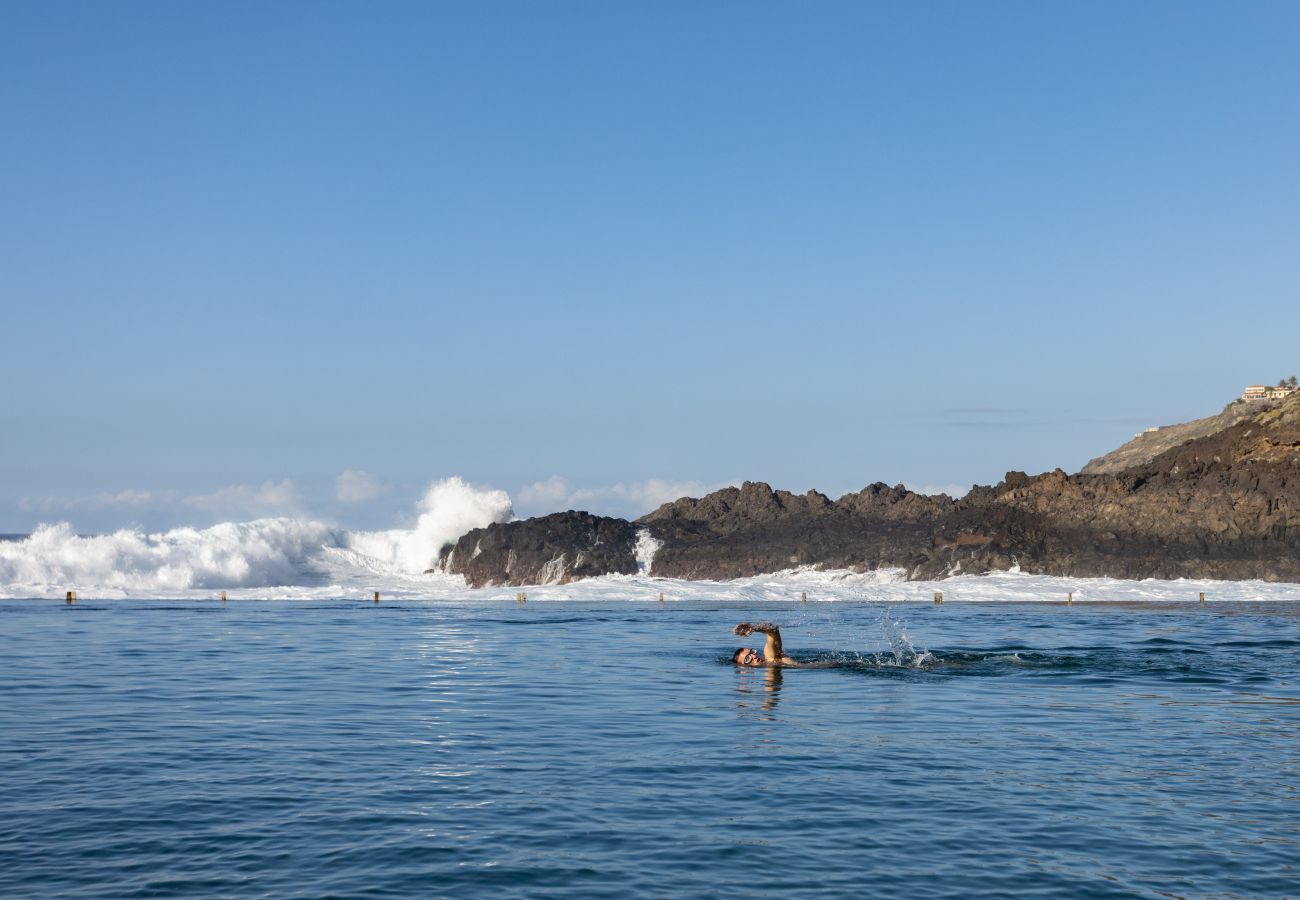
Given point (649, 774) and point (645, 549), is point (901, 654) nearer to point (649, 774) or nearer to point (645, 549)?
point (649, 774)

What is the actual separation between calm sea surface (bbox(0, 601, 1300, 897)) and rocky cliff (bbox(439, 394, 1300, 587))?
128ft

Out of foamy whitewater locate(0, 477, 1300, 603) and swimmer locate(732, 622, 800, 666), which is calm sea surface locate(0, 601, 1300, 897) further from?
foamy whitewater locate(0, 477, 1300, 603)

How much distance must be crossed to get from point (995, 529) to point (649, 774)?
64.9 m

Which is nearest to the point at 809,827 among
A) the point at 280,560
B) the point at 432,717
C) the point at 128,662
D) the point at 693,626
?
the point at 432,717

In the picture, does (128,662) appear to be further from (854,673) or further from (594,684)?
(854,673)

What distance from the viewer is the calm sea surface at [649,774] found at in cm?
1063

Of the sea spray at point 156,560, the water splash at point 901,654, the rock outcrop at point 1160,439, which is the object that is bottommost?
the water splash at point 901,654

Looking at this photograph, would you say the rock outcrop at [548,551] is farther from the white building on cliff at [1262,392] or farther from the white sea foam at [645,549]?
the white building on cliff at [1262,392]

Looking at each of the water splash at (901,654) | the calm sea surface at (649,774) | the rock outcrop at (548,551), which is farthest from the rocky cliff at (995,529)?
the calm sea surface at (649,774)

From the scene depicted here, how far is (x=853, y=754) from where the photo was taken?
54.8ft

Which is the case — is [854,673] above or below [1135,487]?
below

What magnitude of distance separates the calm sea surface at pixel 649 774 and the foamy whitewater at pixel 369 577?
110 feet

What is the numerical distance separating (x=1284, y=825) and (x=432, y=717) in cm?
1316

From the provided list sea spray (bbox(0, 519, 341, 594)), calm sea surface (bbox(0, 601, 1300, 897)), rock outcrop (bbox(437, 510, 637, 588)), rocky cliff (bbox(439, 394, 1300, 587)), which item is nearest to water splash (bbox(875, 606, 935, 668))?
calm sea surface (bbox(0, 601, 1300, 897))
